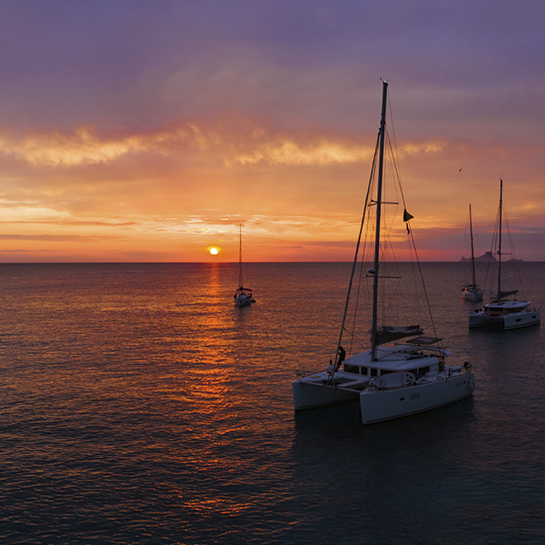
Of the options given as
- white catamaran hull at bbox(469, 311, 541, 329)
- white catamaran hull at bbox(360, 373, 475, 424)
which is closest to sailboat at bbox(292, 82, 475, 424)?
white catamaran hull at bbox(360, 373, 475, 424)

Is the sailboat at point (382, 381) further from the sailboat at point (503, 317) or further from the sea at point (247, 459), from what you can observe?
the sailboat at point (503, 317)

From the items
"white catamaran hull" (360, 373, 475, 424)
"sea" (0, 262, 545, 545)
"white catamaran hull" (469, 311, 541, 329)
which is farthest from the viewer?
"white catamaran hull" (469, 311, 541, 329)

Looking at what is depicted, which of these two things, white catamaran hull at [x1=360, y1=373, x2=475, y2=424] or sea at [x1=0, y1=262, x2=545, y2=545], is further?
white catamaran hull at [x1=360, y1=373, x2=475, y2=424]

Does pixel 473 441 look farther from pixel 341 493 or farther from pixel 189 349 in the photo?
pixel 189 349

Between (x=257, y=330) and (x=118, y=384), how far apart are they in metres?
31.8

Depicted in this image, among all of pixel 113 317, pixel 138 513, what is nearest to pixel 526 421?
pixel 138 513

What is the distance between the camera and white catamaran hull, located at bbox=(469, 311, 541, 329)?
67562 millimetres

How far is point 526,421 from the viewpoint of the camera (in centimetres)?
2911

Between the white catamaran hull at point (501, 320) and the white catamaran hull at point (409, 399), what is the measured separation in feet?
130

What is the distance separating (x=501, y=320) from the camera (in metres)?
67.7

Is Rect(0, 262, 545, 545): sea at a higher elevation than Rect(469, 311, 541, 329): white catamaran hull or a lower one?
lower

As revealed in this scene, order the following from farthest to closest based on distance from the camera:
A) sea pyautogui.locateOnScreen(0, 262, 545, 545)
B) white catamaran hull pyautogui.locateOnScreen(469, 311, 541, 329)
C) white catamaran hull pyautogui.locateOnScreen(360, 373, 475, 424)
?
white catamaran hull pyautogui.locateOnScreen(469, 311, 541, 329) < white catamaran hull pyautogui.locateOnScreen(360, 373, 475, 424) < sea pyautogui.locateOnScreen(0, 262, 545, 545)

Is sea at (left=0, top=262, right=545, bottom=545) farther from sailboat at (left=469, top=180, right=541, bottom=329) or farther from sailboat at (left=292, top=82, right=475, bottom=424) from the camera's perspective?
sailboat at (left=469, top=180, right=541, bottom=329)

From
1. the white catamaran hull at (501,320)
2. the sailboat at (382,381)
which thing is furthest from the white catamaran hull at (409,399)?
the white catamaran hull at (501,320)
